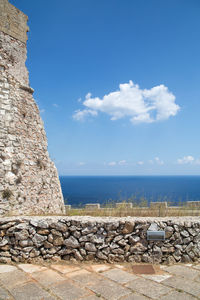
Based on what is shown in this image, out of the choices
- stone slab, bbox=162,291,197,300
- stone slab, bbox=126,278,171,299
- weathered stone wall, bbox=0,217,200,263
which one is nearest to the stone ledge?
weathered stone wall, bbox=0,217,200,263

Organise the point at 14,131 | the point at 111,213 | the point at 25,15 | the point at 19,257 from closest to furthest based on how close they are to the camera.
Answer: the point at 19,257, the point at 111,213, the point at 14,131, the point at 25,15

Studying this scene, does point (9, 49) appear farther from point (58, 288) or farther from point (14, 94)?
point (58, 288)

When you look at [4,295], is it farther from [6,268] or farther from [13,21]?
[13,21]

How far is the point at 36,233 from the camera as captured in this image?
475 cm

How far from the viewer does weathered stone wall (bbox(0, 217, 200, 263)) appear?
470 centimetres

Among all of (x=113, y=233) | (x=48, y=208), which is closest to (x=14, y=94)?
(x=48, y=208)

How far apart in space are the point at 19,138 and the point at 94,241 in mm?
5176

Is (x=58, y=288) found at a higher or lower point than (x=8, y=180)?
lower

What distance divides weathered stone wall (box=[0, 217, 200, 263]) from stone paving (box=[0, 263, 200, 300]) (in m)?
0.21

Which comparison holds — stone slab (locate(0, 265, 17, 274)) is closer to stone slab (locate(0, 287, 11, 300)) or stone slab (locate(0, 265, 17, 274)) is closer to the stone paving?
the stone paving

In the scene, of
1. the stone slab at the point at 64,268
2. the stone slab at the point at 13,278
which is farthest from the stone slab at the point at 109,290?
the stone slab at the point at 13,278

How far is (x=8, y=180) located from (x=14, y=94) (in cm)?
347

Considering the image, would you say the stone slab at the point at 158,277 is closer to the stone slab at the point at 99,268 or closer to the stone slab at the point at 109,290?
the stone slab at the point at 109,290

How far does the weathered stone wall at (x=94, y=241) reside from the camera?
4699mm
